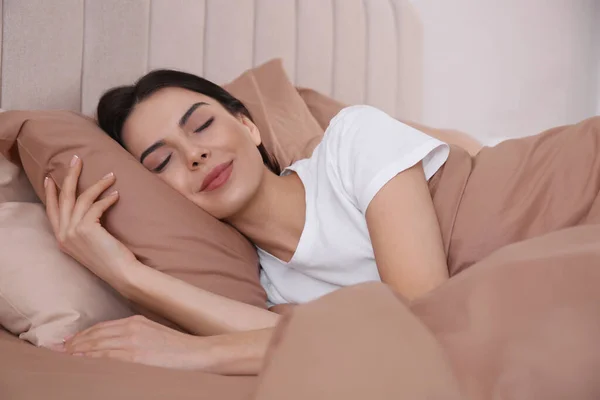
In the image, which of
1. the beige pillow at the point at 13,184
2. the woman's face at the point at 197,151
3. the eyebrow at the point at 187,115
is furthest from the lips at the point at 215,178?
the beige pillow at the point at 13,184

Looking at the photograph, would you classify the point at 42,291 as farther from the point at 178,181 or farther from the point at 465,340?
the point at 465,340

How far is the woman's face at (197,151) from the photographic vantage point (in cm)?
111

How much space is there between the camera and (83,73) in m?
1.50

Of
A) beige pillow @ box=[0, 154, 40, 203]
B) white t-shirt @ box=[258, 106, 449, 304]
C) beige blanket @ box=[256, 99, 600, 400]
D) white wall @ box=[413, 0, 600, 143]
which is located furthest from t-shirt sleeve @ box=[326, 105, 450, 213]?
white wall @ box=[413, 0, 600, 143]

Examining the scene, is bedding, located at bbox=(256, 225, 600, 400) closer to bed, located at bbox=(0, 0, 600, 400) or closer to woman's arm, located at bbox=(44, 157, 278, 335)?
bed, located at bbox=(0, 0, 600, 400)

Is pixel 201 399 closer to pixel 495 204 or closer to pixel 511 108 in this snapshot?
pixel 495 204

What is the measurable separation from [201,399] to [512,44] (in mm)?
2356

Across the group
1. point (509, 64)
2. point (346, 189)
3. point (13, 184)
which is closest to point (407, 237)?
point (346, 189)

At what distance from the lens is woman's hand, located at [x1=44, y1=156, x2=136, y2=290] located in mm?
987

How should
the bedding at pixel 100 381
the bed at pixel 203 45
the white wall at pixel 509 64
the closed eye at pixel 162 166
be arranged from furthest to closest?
the white wall at pixel 509 64, the bed at pixel 203 45, the closed eye at pixel 162 166, the bedding at pixel 100 381

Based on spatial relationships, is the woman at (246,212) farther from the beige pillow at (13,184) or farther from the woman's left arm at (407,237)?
the beige pillow at (13,184)

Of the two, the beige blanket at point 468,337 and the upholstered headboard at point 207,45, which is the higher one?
the upholstered headboard at point 207,45

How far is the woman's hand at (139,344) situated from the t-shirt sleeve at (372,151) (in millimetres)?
396

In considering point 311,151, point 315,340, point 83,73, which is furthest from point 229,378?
point 83,73
